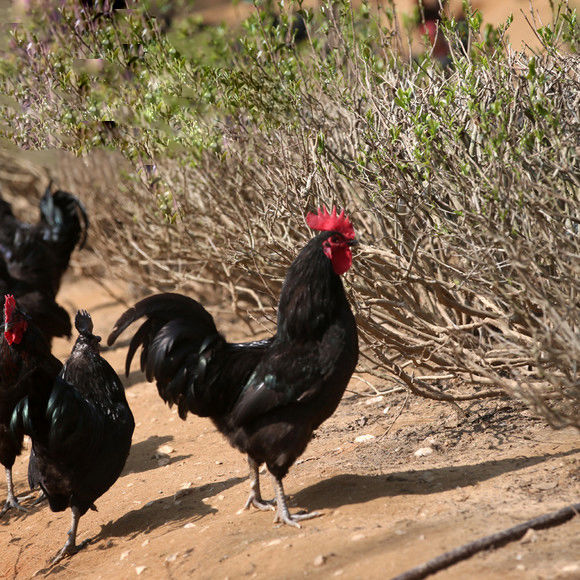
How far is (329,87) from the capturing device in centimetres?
563

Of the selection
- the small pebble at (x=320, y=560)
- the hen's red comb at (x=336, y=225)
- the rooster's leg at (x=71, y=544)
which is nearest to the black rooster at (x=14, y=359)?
the rooster's leg at (x=71, y=544)

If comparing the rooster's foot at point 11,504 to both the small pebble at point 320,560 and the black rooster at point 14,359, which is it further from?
the small pebble at point 320,560

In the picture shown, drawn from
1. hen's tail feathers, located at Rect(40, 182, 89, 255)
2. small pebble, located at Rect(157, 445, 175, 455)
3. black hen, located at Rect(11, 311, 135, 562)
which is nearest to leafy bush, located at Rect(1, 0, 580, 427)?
black hen, located at Rect(11, 311, 135, 562)

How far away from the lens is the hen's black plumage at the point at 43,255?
775 centimetres

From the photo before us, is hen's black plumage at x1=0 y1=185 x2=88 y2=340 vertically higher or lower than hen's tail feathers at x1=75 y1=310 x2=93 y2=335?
higher

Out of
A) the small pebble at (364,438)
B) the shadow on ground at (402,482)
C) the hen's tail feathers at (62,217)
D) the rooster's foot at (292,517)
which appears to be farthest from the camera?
the hen's tail feathers at (62,217)

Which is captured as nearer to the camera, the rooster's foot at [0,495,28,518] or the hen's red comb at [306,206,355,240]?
the hen's red comb at [306,206,355,240]

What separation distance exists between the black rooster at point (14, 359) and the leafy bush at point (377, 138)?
1.42m

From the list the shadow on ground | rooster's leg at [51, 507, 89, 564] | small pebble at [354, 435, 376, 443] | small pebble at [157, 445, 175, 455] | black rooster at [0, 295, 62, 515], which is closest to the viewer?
the shadow on ground

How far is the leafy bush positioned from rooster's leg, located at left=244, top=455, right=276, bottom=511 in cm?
118

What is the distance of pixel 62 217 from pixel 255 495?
477 cm

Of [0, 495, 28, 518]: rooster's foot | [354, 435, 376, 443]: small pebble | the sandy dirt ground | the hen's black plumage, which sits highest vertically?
the hen's black plumage

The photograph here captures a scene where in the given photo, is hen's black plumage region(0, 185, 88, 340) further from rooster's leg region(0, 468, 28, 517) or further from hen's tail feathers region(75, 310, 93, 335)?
hen's tail feathers region(75, 310, 93, 335)

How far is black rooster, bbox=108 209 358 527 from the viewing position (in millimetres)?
4207
